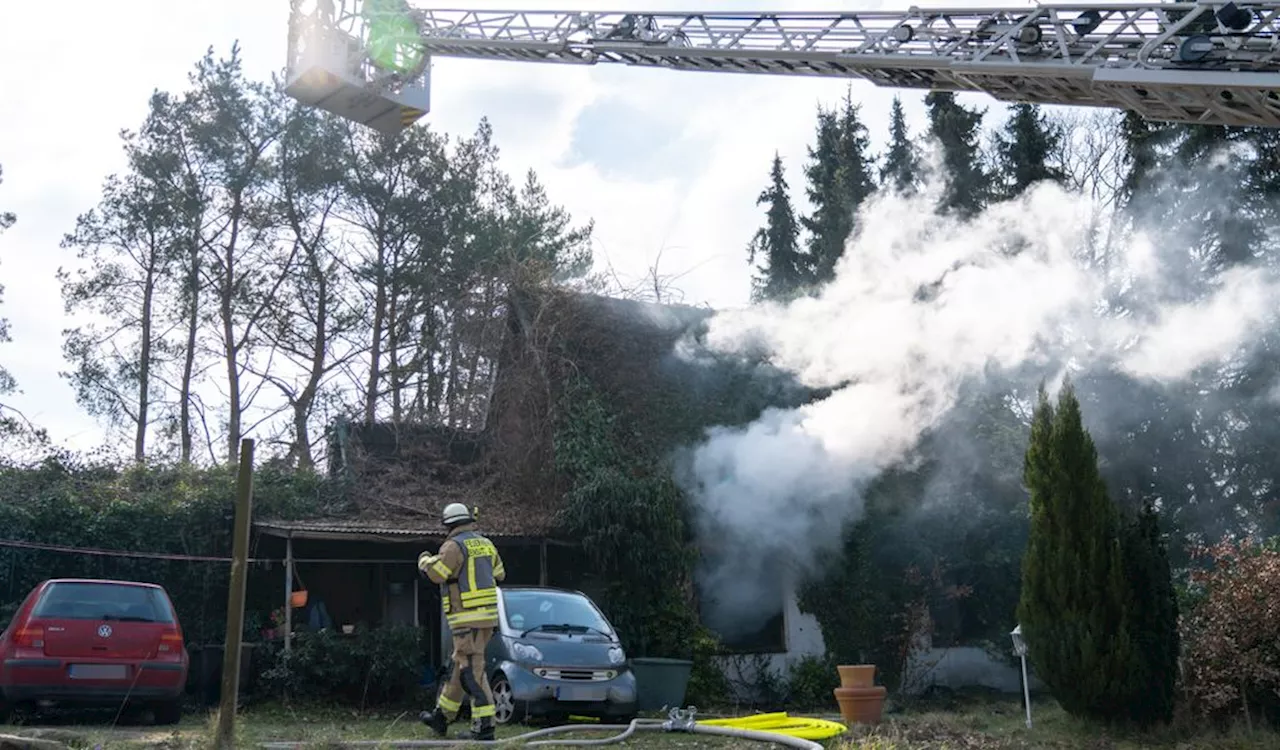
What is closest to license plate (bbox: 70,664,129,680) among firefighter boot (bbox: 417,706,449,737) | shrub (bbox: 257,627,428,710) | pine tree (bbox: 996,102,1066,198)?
shrub (bbox: 257,627,428,710)

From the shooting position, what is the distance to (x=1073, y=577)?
1295 centimetres

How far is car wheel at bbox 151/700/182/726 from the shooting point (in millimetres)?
12727

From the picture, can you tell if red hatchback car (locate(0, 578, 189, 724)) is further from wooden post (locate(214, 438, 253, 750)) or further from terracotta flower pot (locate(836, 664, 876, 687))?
terracotta flower pot (locate(836, 664, 876, 687))

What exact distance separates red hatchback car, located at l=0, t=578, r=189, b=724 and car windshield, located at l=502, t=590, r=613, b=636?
3565 millimetres

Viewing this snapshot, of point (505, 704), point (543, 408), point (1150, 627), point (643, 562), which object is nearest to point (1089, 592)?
point (1150, 627)

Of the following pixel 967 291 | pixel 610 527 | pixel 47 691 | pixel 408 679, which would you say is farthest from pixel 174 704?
pixel 967 291

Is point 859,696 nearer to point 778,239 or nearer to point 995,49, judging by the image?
point 995,49

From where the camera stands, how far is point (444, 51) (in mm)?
18594

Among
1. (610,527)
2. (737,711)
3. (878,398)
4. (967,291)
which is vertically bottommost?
(737,711)

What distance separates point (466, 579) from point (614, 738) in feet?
6.09

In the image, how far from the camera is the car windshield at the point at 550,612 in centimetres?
1378

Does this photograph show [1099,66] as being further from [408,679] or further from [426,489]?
[426,489]

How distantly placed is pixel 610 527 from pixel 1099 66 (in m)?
9.36

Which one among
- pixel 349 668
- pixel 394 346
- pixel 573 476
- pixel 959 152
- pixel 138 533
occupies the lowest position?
pixel 349 668
